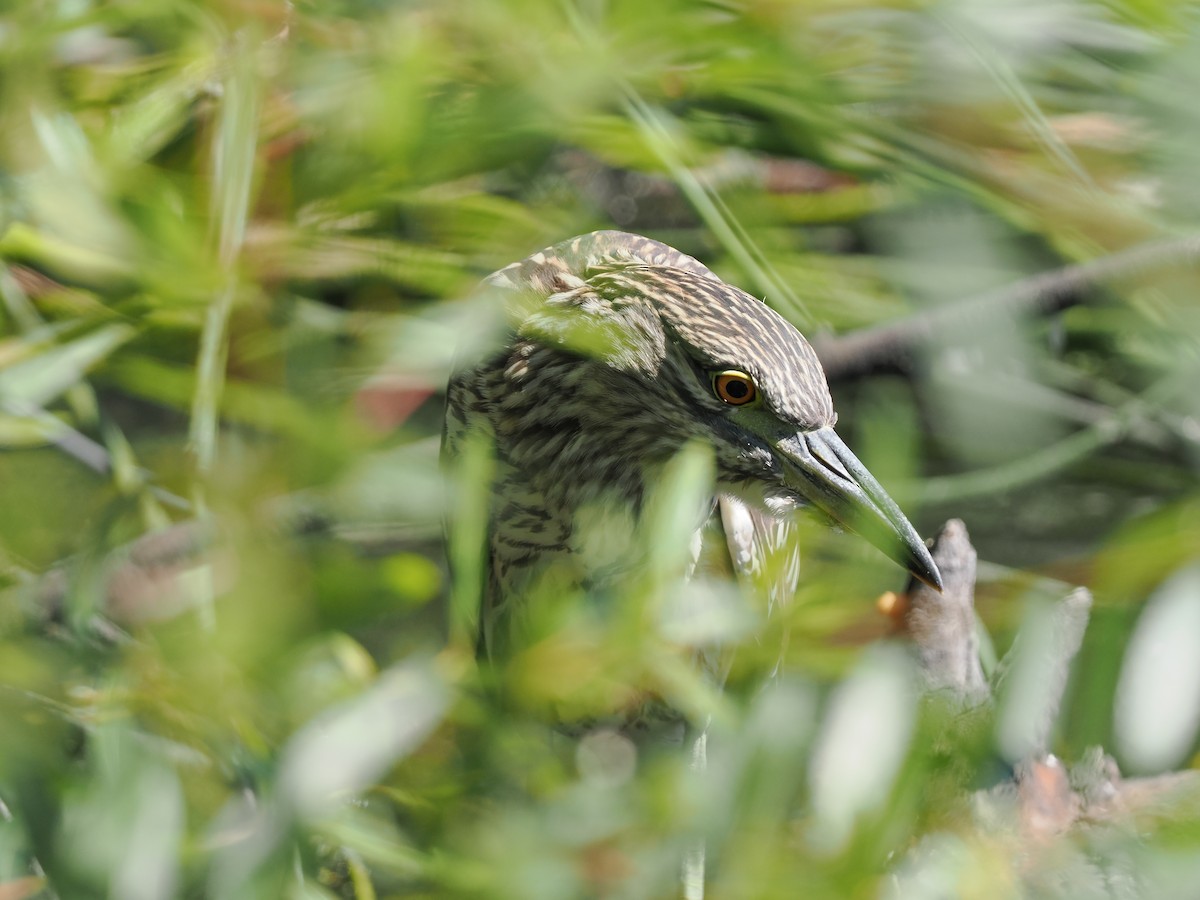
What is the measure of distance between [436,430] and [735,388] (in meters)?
1.08

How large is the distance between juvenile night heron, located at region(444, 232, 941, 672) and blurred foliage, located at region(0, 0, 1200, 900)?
8 centimetres

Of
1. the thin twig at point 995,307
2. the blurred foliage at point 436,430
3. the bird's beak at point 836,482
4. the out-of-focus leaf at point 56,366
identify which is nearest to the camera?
the blurred foliage at point 436,430

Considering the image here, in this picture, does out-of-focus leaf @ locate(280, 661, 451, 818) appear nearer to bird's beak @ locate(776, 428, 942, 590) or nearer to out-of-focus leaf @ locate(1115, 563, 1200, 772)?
out-of-focus leaf @ locate(1115, 563, 1200, 772)

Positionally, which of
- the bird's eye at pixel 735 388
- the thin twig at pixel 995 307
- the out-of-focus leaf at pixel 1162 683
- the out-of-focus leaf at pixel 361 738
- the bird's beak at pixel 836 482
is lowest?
the thin twig at pixel 995 307

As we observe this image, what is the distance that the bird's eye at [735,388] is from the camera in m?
1.63

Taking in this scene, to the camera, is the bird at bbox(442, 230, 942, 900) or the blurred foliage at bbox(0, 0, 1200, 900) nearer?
the blurred foliage at bbox(0, 0, 1200, 900)

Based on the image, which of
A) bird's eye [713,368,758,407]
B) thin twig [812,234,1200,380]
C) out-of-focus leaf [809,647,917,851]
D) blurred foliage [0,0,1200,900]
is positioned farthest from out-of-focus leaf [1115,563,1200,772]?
thin twig [812,234,1200,380]

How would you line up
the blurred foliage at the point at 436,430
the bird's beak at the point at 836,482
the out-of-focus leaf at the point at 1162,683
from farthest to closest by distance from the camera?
the bird's beak at the point at 836,482, the out-of-focus leaf at the point at 1162,683, the blurred foliage at the point at 436,430

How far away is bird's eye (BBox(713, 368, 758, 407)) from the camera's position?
1627mm

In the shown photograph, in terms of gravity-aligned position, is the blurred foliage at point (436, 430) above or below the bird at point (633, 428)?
above

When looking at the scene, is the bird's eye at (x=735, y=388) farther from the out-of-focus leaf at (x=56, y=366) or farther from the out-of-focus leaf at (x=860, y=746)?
the out-of-focus leaf at (x=56, y=366)

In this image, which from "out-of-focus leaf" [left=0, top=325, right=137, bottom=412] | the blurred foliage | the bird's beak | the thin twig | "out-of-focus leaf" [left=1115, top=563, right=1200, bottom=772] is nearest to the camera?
the blurred foliage

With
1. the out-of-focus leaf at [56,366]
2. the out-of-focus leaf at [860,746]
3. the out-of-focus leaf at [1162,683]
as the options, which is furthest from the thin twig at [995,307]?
the out-of-focus leaf at [56,366]

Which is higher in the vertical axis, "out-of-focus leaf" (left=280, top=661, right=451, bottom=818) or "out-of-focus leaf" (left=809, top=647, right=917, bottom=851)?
"out-of-focus leaf" (left=280, top=661, right=451, bottom=818)
